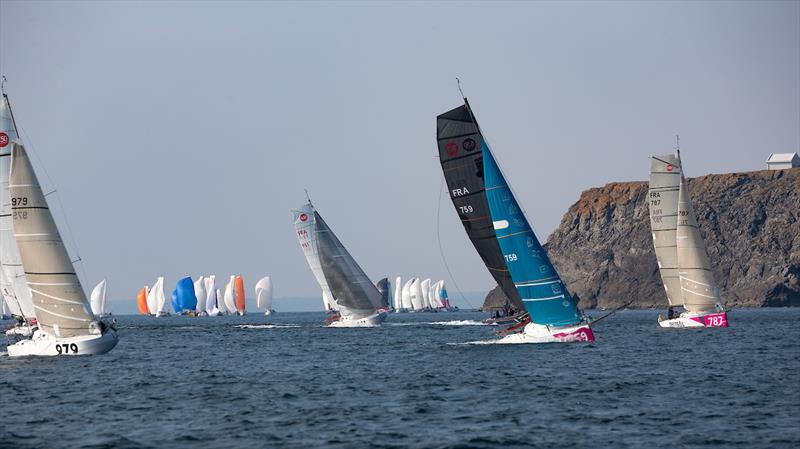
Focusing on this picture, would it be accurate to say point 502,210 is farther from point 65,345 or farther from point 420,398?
point 65,345

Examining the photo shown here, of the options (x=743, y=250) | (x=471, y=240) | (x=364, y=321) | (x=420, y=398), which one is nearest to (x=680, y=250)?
Result: (x=471, y=240)

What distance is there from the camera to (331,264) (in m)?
95.2

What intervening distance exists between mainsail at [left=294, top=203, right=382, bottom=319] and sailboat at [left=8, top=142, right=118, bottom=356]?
1750 inches

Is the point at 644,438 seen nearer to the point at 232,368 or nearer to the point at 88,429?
the point at 88,429

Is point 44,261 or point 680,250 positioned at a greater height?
point 44,261

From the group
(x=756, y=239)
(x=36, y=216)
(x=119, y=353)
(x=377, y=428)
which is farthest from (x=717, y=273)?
(x=377, y=428)

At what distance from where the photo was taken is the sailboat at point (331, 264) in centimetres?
9506

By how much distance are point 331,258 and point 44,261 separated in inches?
1832

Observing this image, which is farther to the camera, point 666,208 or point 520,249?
point 666,208

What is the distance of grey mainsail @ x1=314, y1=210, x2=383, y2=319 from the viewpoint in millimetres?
95000

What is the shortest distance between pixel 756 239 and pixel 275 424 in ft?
559

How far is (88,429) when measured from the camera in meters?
30.4

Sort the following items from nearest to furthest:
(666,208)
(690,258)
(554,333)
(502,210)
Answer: (502,210), (554,333), (690,258), (666,208)

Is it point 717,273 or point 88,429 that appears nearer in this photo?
point 88,429
